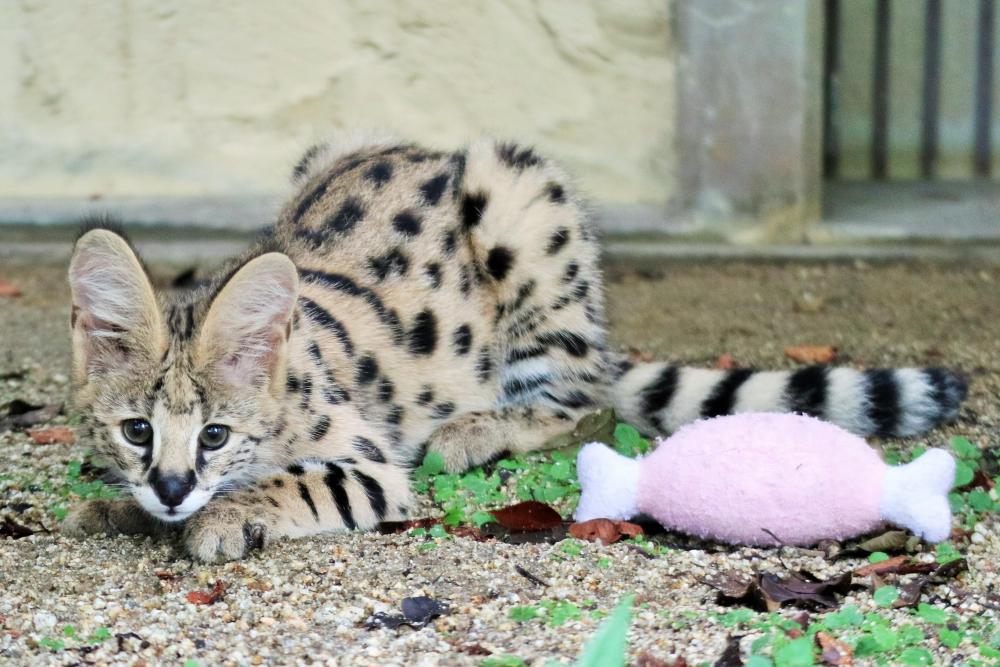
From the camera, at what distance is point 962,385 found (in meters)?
3.69

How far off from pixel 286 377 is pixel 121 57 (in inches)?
129

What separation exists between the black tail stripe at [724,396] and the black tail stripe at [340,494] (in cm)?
110

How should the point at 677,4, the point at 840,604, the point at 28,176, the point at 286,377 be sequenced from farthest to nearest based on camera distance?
the point at 28,176
the point at 677,4
the point at 286,377
the point at 840,604

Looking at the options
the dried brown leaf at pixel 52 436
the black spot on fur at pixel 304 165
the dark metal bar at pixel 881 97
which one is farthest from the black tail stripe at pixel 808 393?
the dark metal bar at pixel 881 97

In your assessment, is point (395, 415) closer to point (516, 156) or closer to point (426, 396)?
point (426, 396)

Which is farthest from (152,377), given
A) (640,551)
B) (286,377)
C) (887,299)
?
(887,299)

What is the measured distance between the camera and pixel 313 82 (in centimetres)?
609

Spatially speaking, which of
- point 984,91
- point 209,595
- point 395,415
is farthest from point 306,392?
point 984,91

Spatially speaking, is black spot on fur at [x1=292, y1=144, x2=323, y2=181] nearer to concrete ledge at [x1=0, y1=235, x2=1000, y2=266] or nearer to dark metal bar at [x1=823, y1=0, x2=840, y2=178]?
concrete ledge at [x1=0, y1=235, x2=1000, y2=266]

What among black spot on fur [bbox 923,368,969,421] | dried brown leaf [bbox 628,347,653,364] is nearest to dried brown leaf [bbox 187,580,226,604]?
black spot on fur [bbox 923,368,969,421]

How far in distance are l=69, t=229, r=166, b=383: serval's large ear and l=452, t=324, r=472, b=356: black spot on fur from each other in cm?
108

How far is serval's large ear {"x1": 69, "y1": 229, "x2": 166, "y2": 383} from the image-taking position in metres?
3.04

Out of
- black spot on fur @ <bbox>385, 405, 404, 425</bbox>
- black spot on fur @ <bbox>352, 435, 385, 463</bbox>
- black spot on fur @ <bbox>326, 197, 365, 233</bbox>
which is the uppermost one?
black spot on fur @ <bbox>326, 197, 365, 233</bbox>

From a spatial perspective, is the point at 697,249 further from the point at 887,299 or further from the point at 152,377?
the point at 152,377
